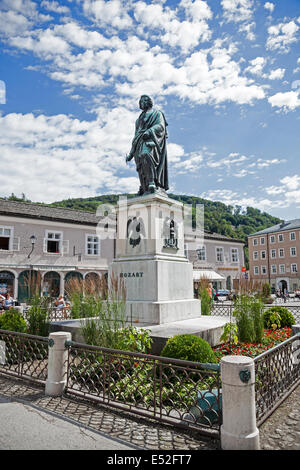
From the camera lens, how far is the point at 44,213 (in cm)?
2694

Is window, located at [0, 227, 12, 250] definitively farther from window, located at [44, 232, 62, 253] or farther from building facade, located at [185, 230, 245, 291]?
building facade, located at [185, 230, 245, 291]

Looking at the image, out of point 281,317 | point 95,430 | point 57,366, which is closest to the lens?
point 95,430

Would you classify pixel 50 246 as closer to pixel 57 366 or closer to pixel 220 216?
pixel 57 366

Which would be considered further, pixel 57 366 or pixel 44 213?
pixel 44 213

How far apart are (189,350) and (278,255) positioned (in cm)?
5225

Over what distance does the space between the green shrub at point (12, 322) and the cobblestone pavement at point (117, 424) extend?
Result: 2088 mm

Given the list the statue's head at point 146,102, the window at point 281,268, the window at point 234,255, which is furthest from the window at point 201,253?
the statue's head at point 146,102

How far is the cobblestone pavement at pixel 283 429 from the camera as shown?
308 centimetres

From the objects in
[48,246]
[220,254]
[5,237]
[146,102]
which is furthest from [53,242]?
[220,254]

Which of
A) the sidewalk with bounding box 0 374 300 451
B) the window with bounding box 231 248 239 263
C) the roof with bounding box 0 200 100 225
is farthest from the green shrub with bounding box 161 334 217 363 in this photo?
the window with bounding box 231 248 239 263

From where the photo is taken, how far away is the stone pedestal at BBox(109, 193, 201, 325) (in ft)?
23.9
